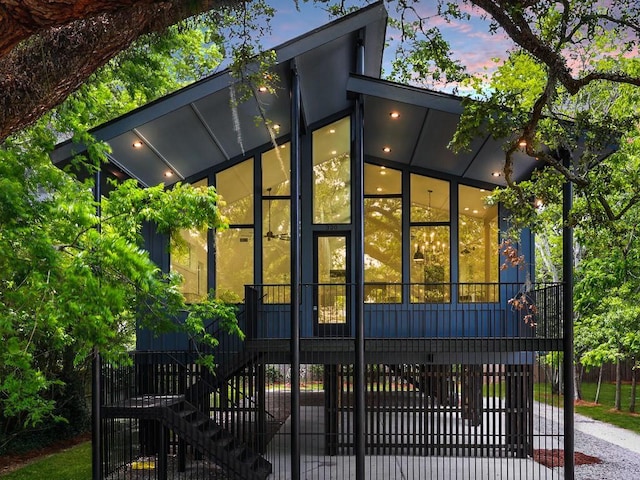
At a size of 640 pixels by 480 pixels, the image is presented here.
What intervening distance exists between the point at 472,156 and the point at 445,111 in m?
1.61

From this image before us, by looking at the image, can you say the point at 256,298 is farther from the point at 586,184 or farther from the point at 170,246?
the point at 586,184

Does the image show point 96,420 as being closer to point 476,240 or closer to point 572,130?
point 476,240

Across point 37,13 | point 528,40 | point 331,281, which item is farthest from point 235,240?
point 37,13

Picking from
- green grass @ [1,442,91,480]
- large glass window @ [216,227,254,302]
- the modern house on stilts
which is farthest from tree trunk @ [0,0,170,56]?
green grass @ [1,442,91,480]

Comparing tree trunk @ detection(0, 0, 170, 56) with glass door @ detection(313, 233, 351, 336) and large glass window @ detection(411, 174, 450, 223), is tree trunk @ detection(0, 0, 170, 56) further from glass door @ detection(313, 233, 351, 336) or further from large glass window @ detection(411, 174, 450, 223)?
large glass window @ detection(411, 174, 450, 223)

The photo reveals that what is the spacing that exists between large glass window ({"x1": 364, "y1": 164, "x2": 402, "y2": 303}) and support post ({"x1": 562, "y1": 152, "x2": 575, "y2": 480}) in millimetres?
3436

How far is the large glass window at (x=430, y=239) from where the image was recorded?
1307cm

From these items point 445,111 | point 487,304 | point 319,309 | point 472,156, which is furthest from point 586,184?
point 319,309

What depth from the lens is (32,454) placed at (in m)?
14.7

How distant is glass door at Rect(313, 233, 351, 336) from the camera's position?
12.8 m

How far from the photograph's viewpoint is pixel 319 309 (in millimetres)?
12875

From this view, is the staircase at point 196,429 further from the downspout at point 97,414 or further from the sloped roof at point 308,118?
the sloped roof at point 308,118

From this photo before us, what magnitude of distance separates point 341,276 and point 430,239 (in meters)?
1.99

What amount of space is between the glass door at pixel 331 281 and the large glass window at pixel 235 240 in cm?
138
